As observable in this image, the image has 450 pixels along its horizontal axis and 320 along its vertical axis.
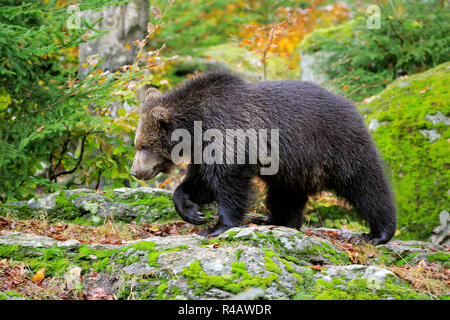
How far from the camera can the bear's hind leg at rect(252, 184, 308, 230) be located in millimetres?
6184

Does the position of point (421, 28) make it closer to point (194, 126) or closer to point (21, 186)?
point (194, 126)

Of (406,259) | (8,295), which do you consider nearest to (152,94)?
(8,295)

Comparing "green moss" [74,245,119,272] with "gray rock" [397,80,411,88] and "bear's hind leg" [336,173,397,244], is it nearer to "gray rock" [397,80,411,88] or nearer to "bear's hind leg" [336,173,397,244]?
"bear's hind leg" [336,173,397,244]

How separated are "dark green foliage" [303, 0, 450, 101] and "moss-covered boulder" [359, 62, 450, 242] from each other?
4.25 ft

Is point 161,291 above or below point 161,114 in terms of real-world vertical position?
below

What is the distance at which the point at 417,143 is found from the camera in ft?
25.3

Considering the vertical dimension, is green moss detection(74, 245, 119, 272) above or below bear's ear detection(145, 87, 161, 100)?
below

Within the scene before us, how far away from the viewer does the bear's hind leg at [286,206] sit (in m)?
6.18

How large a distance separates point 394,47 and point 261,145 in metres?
6.09

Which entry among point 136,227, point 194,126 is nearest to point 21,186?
point 136,227

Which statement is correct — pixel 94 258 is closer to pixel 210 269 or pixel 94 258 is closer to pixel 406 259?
pixel 210 269

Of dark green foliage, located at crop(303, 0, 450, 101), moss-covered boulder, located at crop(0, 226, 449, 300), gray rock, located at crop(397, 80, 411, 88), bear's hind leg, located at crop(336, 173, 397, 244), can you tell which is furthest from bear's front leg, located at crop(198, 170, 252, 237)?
dark green foliage, located at crop(303, 0, 450, 101)

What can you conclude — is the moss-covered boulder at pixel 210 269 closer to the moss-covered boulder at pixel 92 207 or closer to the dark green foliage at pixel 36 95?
the moss-covered boulder at pixel 92 207

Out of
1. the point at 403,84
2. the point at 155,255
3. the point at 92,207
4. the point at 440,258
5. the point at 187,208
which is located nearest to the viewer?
the point at 155,255
